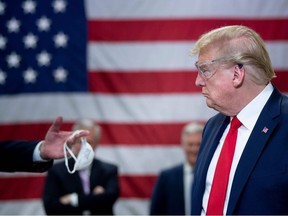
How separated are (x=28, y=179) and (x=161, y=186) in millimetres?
1281

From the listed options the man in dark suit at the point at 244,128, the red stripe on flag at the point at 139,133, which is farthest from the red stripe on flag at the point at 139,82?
the man in dark suit at the point at 244,128

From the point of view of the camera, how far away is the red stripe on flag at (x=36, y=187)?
4.73m

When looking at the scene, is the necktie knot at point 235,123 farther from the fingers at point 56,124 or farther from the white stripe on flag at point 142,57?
the white stripe on flag at point 142,57

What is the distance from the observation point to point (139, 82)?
471 cm

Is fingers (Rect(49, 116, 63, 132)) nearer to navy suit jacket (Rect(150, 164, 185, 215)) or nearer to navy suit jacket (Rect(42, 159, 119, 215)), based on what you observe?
navy suit jacket (Rect(42, 159, 119, 215))

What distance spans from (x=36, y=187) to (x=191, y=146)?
4.71 ft

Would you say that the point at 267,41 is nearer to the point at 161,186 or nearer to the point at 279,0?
the point at 279,0

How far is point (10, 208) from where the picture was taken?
4758mm

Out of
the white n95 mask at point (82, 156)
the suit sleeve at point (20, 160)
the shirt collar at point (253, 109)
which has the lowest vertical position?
the suit sleeve at point (20, 160)

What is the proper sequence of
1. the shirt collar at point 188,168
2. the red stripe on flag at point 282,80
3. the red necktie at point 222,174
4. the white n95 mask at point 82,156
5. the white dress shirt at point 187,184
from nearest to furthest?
the red necktie at point 222,174 → the white n95 mask at point 82,156 → the white dress shirt at point 187,184 → the shirt collar at point 188,168 → the red stripe on flag at point 282,80

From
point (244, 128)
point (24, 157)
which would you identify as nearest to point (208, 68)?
point (244, 128)

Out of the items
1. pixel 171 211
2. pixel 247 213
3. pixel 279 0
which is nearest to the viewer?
pixel 247 213

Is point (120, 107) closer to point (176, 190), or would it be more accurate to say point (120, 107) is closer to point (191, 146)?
point (191, 146)

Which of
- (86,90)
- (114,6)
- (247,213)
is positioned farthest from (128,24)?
(247,213)
